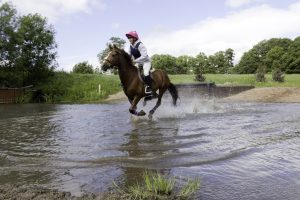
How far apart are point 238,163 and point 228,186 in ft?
4.45

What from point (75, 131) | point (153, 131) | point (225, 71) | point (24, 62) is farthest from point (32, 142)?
point (225, 71)

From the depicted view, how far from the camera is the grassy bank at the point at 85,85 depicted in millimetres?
31472

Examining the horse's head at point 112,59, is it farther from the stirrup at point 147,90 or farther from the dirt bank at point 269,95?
the dirt bank at point 269,95

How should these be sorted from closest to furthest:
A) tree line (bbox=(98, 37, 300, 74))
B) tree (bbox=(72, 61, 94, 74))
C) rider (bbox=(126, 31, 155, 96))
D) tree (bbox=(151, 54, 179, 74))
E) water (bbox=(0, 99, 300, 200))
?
water (bbox=(0, 99, 300, 200))
rider (bbox=(126, 31, 155, 96))
tree (bbox=(72, 61, 94, 74))
tree line (bbox=(98, 37, 300, 74))
tree (bbox=(151, 54, 179, 74))

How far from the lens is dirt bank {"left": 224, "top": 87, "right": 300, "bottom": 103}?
24.8 meters

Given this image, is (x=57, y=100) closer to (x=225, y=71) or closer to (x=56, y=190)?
(x=56, y=190)

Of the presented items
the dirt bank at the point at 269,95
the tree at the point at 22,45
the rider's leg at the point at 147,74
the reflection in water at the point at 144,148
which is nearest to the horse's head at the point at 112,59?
the rider's leg at the point at 147,74

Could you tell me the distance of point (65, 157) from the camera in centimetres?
696

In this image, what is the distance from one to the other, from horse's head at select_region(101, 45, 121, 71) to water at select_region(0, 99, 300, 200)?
6.32ft

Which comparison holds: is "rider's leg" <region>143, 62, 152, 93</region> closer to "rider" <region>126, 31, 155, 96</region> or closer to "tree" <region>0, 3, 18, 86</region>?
"rider" <region>126, 31, 155, 96</region>

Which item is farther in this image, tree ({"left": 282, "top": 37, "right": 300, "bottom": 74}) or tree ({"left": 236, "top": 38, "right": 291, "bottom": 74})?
tree ({"left": 236, "top": 38, "right": 291, "bottom": 74})

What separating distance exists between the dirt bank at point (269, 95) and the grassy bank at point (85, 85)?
3919 mm

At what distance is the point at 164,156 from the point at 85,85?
2841 centimetres

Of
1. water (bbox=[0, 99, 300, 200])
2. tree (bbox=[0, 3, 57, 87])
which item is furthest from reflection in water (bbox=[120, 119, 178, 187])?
tree (bbox=[0, 3, 57, 87])
